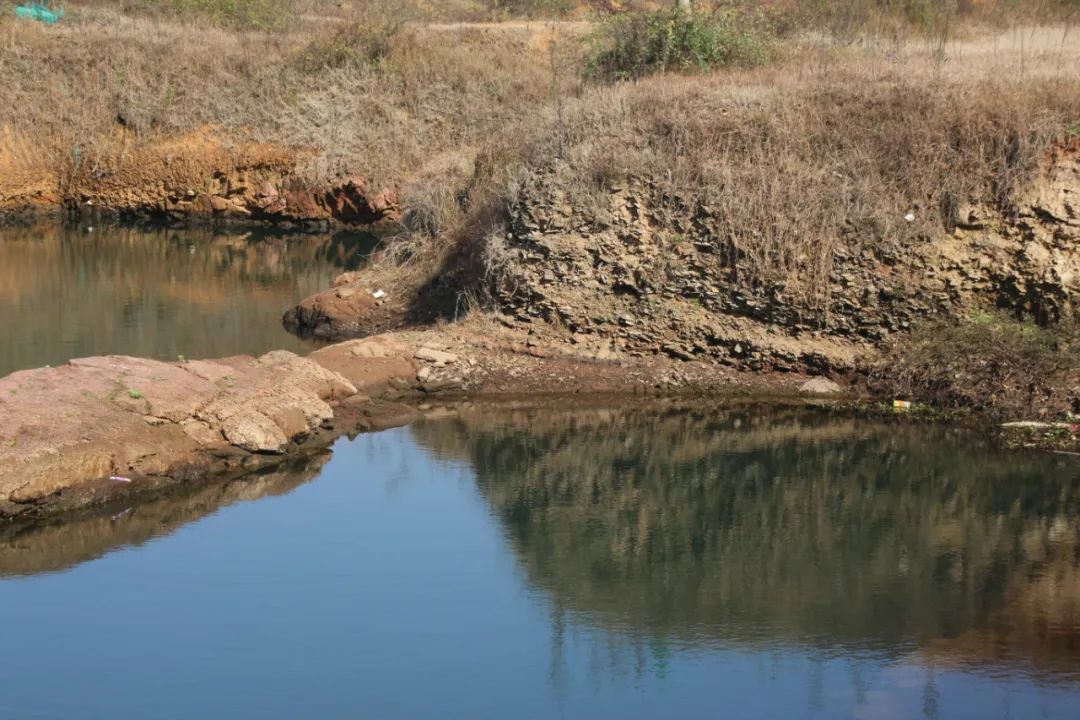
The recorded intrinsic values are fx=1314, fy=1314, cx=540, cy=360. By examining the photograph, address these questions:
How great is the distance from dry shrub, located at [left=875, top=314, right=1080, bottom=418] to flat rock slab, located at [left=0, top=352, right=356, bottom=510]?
791cm

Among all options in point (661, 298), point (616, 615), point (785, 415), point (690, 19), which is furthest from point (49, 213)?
point (616, 615)

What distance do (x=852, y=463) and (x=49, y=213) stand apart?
2749 cm

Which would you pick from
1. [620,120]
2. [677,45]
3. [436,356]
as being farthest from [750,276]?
[677,45]

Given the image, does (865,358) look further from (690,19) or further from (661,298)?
(690,19)

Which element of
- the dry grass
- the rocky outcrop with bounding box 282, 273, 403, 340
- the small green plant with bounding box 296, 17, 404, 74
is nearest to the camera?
the dry grass

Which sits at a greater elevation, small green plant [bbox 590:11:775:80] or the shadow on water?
small green plant [bbox 590:11:775:80]

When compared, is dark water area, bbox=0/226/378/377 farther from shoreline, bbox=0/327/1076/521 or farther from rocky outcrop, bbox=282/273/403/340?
shoreline, bbox=0/327/1076/521

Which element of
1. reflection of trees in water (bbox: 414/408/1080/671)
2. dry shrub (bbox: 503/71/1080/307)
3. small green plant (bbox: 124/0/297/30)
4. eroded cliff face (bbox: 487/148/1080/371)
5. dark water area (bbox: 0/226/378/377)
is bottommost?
reflection of trees in water (bbox: 414/408/1080/671)

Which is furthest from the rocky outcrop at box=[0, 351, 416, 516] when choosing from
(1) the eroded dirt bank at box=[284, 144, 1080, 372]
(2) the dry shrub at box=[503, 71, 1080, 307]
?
(2) the dry shrub at box=[503, 71, 1080, 307]

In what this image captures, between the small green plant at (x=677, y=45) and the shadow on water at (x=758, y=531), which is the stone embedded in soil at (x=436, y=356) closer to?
the shadow on water at (x=758, y=531)

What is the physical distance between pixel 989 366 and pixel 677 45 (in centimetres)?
991

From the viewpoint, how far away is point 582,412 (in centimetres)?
1811

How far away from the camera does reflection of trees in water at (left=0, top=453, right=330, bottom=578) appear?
12320mm

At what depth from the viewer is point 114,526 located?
13086 mm
